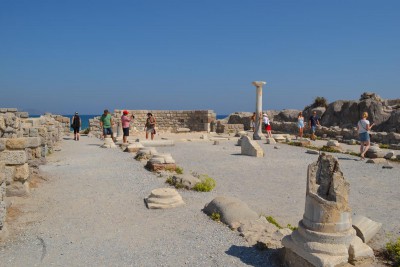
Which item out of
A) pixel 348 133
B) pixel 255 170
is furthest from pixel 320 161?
pixel 348 133

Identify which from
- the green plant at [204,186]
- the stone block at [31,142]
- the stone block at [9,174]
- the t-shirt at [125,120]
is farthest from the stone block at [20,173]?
the t-shirt at [125,120]


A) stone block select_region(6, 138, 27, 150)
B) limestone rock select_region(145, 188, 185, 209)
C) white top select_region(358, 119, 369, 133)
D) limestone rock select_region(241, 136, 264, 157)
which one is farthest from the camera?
limestone rock select_region(241, 136, 264, 157)

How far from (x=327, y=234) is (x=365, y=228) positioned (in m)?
1.32

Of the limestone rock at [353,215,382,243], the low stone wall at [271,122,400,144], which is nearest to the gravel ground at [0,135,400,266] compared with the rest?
the limestone rock at [353,215,382,243]

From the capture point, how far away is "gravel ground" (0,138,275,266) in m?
4.45

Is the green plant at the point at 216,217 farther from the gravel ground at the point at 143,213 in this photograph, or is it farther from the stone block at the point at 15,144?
the stone block at the point at 15,144

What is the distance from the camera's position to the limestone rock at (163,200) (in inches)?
256

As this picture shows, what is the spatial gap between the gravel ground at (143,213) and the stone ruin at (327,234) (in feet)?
1.48

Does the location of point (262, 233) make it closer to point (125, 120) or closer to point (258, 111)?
point (125, 120)

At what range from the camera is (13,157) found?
673cm

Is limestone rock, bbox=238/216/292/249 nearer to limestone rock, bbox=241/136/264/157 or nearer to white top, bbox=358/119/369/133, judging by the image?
Answer: limestone rock, bbox=241/136/264/157

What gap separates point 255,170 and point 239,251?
6.34 metres

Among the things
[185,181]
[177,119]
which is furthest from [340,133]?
[185,181]

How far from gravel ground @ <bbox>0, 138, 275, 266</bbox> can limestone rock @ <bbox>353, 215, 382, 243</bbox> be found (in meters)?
1.37
